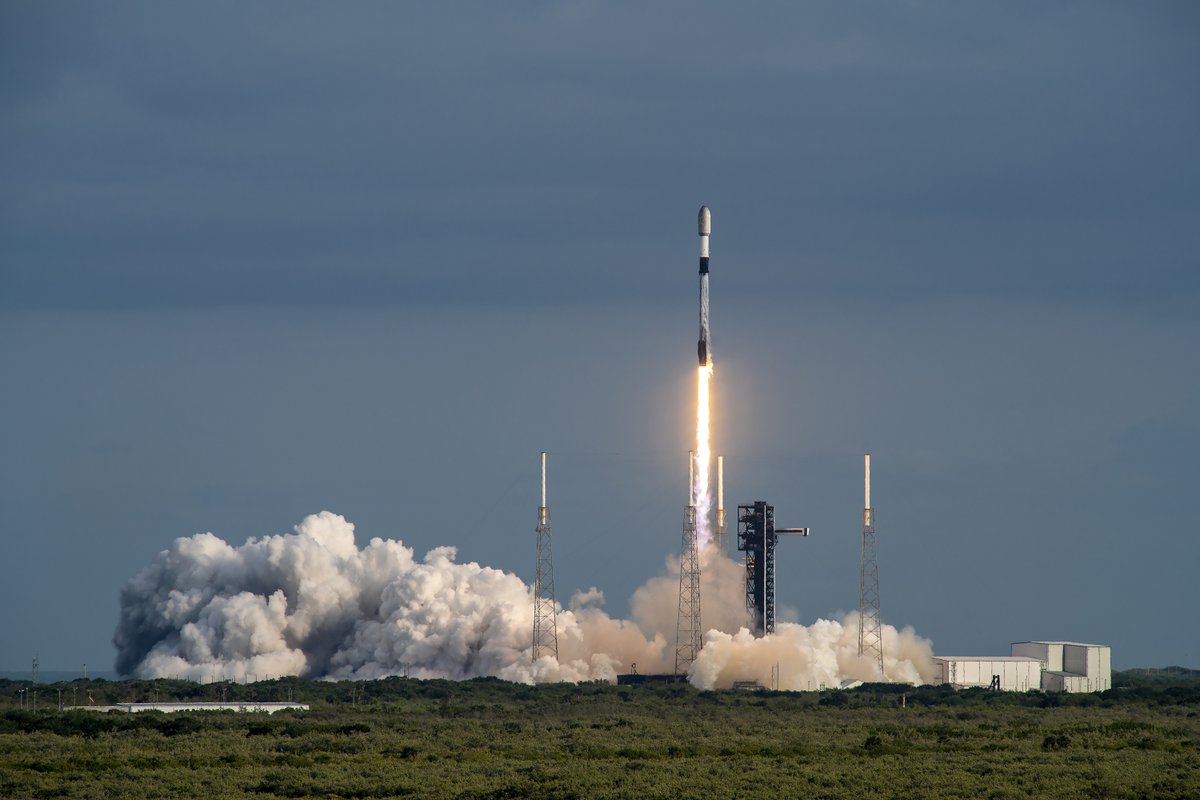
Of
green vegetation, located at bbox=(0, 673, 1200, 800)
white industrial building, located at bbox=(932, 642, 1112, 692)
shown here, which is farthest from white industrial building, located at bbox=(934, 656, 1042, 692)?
green vegetation, located at bbox=(0, 673, 1200, 800)

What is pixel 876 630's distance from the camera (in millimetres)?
121625

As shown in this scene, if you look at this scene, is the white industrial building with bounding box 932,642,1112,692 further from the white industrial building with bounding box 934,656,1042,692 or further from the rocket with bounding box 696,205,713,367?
the rocket with bounding box 696,205,713,367

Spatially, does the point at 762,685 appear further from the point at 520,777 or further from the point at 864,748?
the point at 520,777

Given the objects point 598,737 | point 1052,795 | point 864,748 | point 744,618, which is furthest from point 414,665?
point 1052,795

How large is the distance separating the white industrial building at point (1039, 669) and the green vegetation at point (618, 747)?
36.1 ft

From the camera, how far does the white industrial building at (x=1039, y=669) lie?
4830 inches

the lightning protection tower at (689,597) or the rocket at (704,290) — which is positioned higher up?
the rocket at (704,290)

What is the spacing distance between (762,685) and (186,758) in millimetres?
47069

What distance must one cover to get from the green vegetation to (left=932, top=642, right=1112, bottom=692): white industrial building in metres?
11.0

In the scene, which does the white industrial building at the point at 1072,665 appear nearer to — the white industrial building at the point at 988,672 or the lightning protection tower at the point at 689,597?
the white industrial building at the point at 988,672

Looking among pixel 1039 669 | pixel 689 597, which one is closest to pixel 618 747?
pixel 689 597

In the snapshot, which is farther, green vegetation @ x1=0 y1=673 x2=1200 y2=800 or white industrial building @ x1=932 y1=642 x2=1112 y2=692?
white industrial building @ x1=932 y1=642 x2=1112 y2=692

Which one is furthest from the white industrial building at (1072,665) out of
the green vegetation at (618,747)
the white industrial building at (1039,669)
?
the green vegetation at (618,747)

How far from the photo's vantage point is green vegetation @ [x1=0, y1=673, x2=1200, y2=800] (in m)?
65.4
